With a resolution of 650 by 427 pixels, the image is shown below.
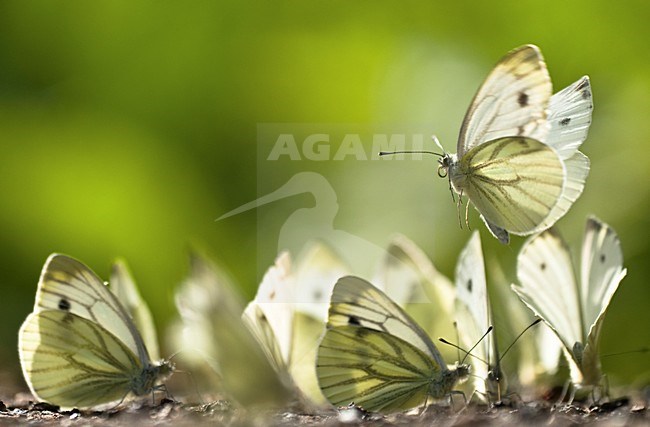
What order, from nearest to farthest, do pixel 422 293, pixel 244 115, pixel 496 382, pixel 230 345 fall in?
1. pixel 230 345
2. pixel 496 382
3. pixel 422 293
4. pixel 244 115

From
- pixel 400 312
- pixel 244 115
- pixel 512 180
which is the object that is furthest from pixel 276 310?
pixel 244 115

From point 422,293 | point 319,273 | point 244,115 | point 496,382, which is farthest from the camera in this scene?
point 244,115

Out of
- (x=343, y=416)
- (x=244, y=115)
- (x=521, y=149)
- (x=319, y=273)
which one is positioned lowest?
(x=343, y=416)

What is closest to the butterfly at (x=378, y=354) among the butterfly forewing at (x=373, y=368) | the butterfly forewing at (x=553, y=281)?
the butterfly forewing at (x=373, y=368)

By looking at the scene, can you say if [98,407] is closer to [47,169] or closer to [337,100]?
[47,169]

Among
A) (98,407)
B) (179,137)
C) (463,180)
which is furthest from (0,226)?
(463,180)

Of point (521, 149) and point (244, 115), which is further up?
point (244, 115)

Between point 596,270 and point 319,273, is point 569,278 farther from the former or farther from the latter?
point 319,273

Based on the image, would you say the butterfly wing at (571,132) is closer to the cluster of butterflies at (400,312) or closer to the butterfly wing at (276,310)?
the cluster of butterflies at (400,312)
